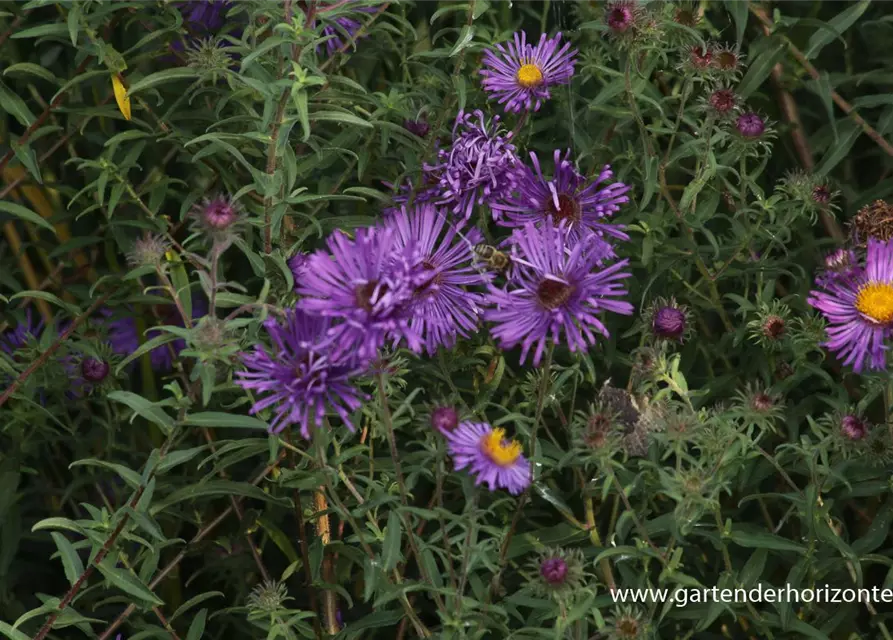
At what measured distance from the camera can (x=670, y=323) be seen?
1463 millimetres

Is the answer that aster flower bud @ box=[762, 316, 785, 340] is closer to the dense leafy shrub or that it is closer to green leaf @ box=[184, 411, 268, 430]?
the dense leafy shrub

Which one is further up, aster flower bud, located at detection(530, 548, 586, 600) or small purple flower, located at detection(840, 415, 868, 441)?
small purple flower, located at detection(840, 415, 868, 441)

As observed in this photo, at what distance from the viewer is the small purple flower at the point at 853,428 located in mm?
1416

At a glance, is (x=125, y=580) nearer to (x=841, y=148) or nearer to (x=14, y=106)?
(x=14, y=106)

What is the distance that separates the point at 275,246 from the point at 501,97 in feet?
1.17

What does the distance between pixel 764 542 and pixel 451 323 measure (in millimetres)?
491

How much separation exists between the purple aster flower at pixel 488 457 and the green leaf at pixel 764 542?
40 cm

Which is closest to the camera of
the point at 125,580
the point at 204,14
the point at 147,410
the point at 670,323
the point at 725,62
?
the point at 147,410

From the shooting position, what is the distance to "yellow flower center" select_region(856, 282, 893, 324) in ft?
4.54

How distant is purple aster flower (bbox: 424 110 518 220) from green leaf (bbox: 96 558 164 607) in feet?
1.85

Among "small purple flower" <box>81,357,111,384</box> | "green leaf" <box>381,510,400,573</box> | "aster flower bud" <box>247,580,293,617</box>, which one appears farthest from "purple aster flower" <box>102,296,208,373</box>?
"green leaf" <box>381,510,400,573</box>

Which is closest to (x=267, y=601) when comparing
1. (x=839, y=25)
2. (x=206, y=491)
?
(x=206, y=491)

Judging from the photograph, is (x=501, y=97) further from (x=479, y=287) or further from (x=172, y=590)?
(x=172, y=590)

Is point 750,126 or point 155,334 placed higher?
point 750,126
